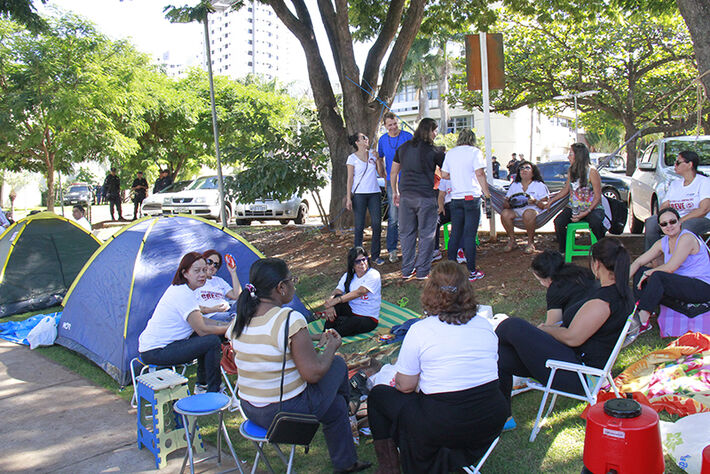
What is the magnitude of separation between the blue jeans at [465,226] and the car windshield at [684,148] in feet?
14.5

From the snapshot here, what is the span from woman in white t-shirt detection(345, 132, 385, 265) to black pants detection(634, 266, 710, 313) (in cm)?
326

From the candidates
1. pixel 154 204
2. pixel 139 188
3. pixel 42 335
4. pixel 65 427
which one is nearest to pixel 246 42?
pixel 139 188

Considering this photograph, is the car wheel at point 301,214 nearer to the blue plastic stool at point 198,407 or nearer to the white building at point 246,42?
the blue plastic stool at point 198,407

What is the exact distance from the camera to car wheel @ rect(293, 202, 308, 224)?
1435 centimetres

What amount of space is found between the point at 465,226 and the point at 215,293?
9.34ft

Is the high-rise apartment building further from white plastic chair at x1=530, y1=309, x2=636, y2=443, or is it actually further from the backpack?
white plastic chair at x1=530, y1=309, x2=636, y2=443

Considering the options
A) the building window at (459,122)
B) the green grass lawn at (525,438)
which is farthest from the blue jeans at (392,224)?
the building window at (459,122)

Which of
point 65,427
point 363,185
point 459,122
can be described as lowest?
point 65,427

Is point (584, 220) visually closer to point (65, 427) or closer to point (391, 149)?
point (391, 149)

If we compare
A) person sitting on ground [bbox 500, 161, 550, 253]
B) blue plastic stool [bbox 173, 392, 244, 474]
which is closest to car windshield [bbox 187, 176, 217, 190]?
person sitting on ground [bbox 500, 161, 550, 253]

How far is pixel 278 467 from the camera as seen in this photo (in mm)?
3508

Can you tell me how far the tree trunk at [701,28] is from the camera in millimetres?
4887

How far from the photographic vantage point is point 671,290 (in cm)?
462

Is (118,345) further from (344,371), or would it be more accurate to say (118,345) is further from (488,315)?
(488,315)
